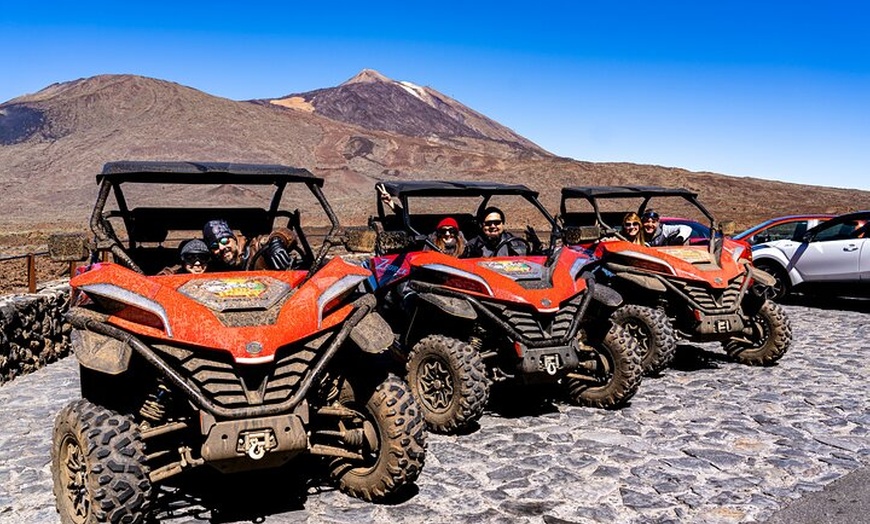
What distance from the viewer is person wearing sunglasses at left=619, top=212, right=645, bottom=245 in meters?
→ 10.2

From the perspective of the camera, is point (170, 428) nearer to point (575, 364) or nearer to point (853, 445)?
point (575, 364)

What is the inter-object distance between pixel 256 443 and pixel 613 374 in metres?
4.13

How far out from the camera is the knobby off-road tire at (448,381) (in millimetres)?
6820

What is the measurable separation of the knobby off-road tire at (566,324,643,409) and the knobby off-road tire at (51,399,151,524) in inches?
174

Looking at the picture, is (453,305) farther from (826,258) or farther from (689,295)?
(826,258)

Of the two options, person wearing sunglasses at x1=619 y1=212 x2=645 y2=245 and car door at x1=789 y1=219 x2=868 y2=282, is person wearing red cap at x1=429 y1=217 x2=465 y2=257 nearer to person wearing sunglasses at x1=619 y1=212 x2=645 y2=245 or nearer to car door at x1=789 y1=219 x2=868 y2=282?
person wearing sunglasses at x1=619 y1=212 x2=645 y2=245

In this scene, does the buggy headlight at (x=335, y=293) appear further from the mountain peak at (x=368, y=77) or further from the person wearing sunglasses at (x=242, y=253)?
the mountain peak at (x=368, y=77)

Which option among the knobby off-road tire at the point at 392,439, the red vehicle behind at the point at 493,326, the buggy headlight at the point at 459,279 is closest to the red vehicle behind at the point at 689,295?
the red vehicle behind at the point at 493,326

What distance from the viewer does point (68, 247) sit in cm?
606

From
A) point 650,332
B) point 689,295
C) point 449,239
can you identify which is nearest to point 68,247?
point 449,239

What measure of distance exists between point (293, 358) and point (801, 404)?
5548mm

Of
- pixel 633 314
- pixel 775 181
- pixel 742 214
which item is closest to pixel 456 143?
pixel 775 181

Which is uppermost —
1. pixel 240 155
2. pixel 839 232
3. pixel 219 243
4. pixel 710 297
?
pixel 240 155

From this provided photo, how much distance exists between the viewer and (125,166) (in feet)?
19.1
